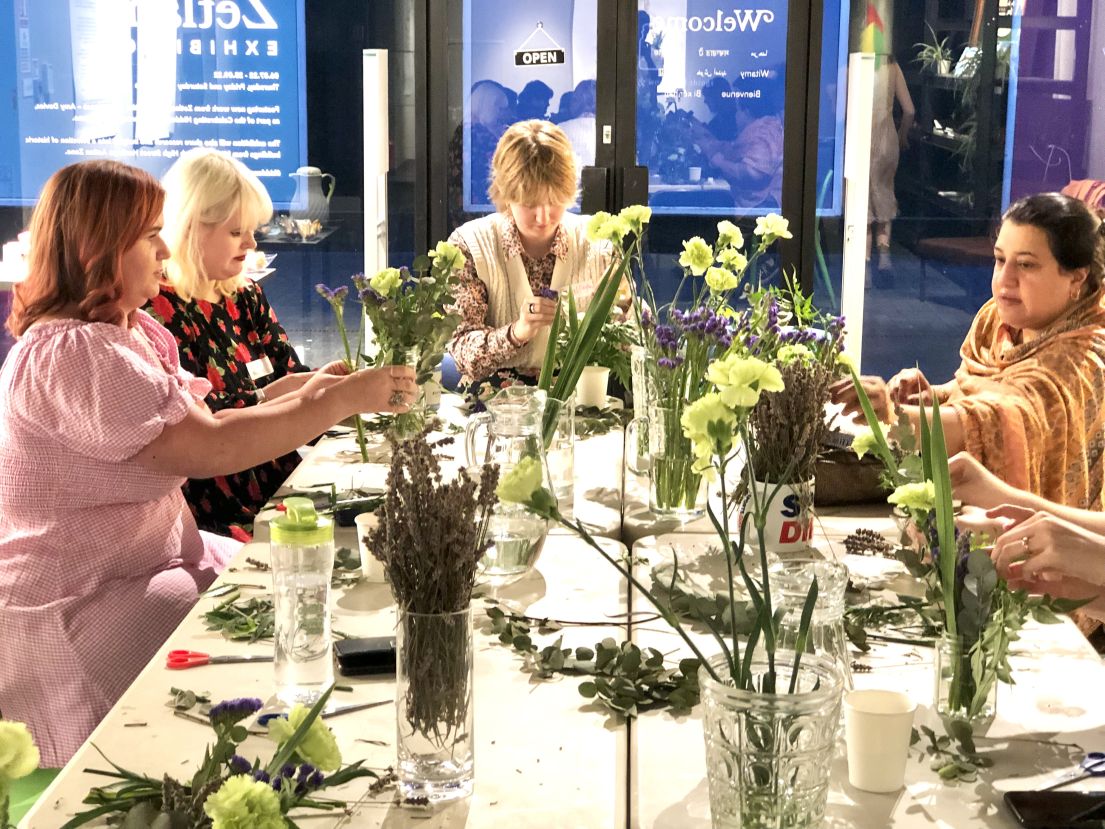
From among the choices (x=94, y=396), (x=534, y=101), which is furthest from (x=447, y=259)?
(x=534, y=101)

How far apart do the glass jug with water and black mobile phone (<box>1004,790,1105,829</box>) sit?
2.89 ft

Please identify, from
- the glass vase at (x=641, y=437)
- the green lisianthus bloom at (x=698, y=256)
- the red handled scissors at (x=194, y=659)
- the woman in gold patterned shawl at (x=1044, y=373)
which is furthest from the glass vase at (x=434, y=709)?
the woman in gold patterned shawl at (x=1044, y=373)

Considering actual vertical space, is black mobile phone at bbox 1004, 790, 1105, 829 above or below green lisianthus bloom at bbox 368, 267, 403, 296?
below

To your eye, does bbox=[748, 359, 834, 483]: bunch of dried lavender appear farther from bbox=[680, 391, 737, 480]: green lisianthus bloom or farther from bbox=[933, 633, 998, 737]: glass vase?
bbox=[680, 391, 737, 480]: green lisianthus bloom

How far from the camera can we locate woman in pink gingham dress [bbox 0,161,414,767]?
2301mm

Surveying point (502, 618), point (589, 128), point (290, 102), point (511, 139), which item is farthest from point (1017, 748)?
point (290, 102)

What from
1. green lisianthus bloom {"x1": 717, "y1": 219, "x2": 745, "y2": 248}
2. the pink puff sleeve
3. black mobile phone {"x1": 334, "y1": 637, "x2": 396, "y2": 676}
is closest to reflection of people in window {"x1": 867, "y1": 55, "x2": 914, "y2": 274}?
green lisianthus bloom {"x1": 717, "y1": 219, "x2": 745, "y2": 248}

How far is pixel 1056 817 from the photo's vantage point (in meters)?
1.33

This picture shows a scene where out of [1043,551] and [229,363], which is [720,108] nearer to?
[229,363]

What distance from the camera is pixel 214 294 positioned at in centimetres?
341

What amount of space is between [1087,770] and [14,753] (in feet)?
3.70

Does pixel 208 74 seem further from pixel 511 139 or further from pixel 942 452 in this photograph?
pixel 942 452

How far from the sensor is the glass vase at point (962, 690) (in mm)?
1574

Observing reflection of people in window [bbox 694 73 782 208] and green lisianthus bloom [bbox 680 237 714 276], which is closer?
green lisianthus bloom [bbox 680 237 714 276]
